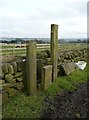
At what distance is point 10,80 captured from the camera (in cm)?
617

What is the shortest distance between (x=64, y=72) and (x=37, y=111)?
3161 millimetres

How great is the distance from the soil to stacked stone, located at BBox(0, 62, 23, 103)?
2.85 ft

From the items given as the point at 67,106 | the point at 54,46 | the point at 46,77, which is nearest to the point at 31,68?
the point at 46,77

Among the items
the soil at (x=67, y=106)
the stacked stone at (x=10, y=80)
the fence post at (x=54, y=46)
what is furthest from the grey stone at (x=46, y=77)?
the stacked stone at (x=10, y=80)

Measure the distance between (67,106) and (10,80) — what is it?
5.16 feet

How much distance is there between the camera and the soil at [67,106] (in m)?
5.61

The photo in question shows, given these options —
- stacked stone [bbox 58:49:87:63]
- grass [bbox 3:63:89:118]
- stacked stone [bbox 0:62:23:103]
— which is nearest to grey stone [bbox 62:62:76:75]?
stacked stone [bbox 58:49:87:63]

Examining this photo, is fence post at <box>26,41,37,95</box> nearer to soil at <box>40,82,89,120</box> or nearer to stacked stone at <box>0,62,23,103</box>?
stacked stone at <box>0,62,23,103</box>

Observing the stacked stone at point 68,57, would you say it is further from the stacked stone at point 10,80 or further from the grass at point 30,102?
the stacked stone at point 10,80

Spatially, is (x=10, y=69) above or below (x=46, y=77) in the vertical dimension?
above

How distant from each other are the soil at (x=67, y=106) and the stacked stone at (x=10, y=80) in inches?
34.2

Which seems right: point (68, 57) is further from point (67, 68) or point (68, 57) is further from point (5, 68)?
point (5, 68)

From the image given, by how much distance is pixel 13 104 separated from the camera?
5781 mm

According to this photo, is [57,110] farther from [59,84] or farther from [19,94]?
[59,84]
